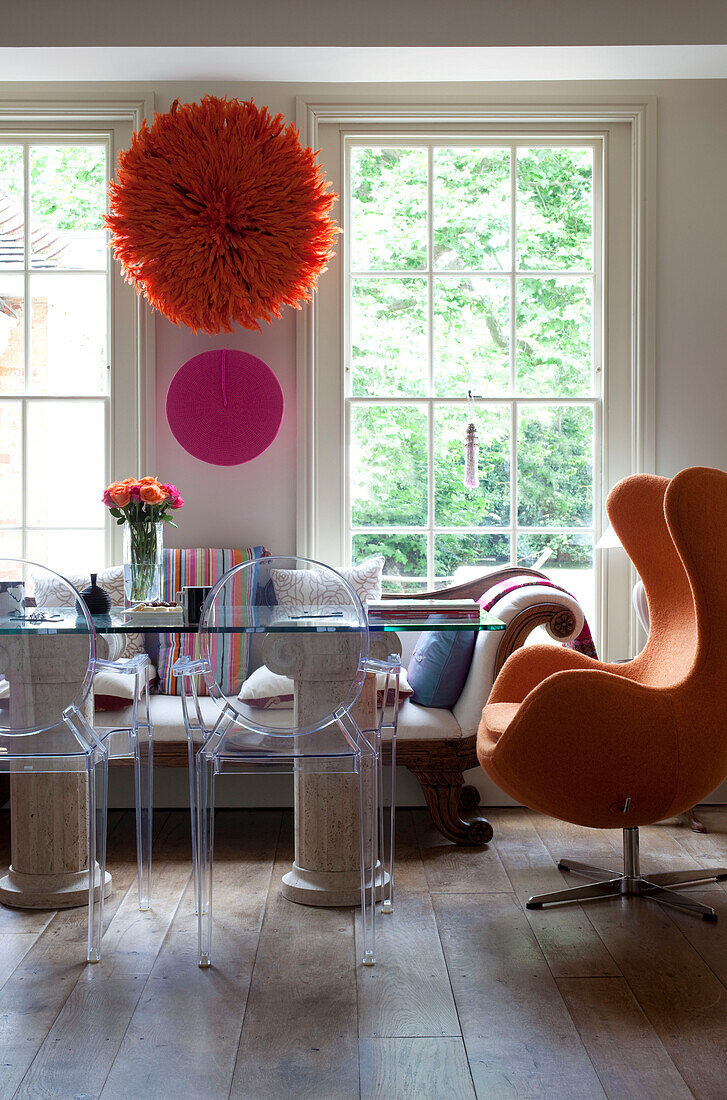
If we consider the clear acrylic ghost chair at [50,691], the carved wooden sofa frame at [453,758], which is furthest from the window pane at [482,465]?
the clear acrylic ghost chair at [50,691]

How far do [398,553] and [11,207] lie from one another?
7.15 feet

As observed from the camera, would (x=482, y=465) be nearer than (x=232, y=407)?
No

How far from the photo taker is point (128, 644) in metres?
3.62

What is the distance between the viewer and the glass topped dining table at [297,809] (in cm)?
240

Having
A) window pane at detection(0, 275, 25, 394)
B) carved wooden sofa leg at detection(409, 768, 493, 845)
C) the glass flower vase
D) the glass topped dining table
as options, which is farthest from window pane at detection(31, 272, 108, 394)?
carved wooden sofa leg at detection(409, 768, 493, 845)

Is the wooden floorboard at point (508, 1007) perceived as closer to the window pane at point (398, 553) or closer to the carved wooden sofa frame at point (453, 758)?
the carved wooden sofa frame at point (453, 758)

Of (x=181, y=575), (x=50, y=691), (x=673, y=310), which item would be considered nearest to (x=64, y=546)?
(x=181, y=575)

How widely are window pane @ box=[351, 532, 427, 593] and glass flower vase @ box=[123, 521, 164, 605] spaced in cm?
121

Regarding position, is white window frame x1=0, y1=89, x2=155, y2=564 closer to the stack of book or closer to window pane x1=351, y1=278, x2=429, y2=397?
window pane x1=351, y1=278, x2=429, y2=397

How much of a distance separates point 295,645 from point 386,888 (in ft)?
2.77

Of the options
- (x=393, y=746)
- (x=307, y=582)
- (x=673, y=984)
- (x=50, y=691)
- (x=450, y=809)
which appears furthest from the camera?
(x=307, y=582)

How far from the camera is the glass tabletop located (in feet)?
7.57

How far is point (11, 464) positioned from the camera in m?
4.07

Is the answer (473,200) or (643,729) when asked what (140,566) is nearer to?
(643,729)
